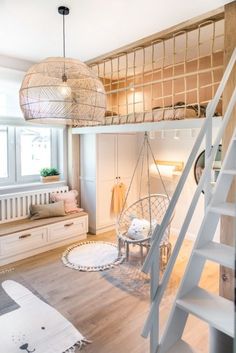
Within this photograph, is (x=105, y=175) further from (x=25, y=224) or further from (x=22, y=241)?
(x=22, y=241)

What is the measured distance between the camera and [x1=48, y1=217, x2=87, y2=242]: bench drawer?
405 cm

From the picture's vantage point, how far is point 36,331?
7.57 feet

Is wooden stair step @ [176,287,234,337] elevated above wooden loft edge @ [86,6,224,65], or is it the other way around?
wooden loft edge @ [86,6,224,65]

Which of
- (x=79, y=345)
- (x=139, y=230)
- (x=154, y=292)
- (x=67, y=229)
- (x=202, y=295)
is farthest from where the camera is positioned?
(x=67, y=229)

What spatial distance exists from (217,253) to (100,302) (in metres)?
1.72

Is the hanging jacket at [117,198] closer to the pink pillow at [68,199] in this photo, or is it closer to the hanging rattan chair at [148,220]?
the hanging rattan chair at [148,220]

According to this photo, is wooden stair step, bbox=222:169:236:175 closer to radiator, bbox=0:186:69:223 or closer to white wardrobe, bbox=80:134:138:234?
white wardrobe, bbox=80:134:138:234

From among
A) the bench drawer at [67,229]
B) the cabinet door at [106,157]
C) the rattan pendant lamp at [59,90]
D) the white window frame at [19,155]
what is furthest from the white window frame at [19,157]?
the rattan pendant lamp at [59,90]

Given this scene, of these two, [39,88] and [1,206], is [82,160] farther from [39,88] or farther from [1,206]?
[39,88]

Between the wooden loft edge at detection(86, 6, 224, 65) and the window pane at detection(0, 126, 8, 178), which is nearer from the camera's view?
the wooden loft edge at detection(86, 6, 224, 65)

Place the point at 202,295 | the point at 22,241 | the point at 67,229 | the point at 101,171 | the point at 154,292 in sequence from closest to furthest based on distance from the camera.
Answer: the point at 202,295 < the point at 154,292 < the point at 22,241 < the point at 67,229 < the point at 101,171

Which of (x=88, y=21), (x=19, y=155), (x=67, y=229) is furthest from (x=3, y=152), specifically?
(x=88, y=21)

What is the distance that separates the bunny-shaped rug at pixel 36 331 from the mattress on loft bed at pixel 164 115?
230cm

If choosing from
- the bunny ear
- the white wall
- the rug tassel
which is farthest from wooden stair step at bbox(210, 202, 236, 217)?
the white wall
